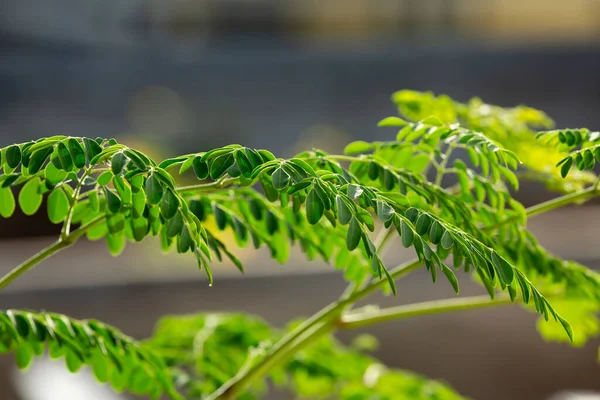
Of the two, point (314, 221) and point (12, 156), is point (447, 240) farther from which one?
point (12, 156)

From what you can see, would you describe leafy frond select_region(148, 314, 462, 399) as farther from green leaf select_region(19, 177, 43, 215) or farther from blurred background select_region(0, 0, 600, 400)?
blurred background select_region(0, 0, 600, 400)

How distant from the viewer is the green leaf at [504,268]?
402mm

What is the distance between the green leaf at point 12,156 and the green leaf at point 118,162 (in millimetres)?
77

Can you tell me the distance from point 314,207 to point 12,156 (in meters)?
0.19

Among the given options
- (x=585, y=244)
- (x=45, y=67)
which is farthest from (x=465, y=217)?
(x=45, y=67)

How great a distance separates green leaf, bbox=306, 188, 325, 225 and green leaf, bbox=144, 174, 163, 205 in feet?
0.27

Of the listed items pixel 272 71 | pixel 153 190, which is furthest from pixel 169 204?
pixel 272 71

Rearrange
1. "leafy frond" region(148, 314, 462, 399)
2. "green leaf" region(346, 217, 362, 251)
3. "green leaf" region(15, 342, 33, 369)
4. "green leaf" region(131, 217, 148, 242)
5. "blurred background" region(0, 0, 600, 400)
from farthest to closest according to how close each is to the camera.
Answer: "blurred background" region(0, 0, 600, 400), "leafy frond" region(148, 314, 462, 399), "green leaf" region(15, 342, 33, 369), "green leaf" region(131, 217, 148, 242), "green leaf" region(346, 217, 362, 251)

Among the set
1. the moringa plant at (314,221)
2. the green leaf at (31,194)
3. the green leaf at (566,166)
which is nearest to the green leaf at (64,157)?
the moringa plant at (314,221)

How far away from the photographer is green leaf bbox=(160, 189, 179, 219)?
1.34ft

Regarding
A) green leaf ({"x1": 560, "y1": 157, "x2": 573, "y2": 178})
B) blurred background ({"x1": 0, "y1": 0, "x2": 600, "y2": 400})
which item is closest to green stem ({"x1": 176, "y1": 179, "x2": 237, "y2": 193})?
green leaf ({"x1": 560, "y1": 157, "x2": 573, "y2": 178})

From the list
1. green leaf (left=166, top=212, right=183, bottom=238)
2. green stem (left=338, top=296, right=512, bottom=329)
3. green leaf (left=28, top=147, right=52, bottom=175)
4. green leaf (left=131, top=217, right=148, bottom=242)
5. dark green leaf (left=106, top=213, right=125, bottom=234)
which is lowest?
green stem (left=338, top=296, right=512, bottom=329)

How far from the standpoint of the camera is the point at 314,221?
0.40 meters

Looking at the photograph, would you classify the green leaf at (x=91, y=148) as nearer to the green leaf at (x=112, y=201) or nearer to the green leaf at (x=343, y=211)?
the green leaf at (x=112, y=201)
